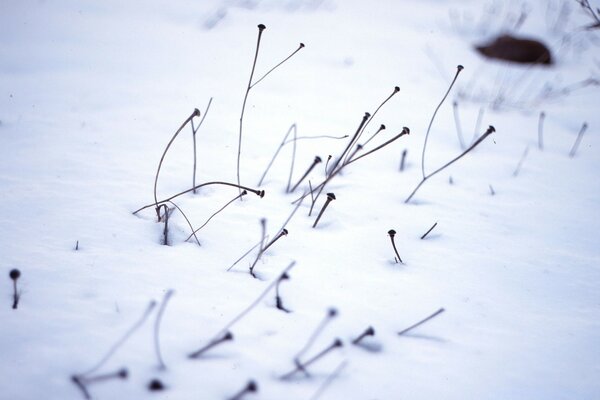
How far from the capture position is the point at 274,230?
1217 millimetres

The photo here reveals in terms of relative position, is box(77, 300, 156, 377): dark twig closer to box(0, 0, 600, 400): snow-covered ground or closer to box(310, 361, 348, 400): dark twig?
box(0, 0, 600, 400): snow-covered ground

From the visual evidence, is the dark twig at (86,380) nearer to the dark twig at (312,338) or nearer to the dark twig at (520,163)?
the dark twig at (312,338)

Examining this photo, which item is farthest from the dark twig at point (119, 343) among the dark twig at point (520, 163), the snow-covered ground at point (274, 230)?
the dark twig at point (520, 163)

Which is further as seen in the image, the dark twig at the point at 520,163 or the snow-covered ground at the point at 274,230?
the dark twig at the point at 520,163

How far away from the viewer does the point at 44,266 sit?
38.0 inches

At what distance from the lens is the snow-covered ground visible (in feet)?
2.76

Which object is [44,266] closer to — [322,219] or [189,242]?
[189,242]

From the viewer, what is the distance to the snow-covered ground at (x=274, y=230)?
842 mm

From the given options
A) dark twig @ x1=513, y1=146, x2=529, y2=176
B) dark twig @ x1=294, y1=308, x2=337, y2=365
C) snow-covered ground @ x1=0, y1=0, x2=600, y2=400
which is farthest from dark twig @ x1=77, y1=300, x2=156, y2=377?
dark twig @ x1=513, y1=146, x2=529, y2=176

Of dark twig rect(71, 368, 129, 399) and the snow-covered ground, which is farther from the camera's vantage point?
the snow-covered ground

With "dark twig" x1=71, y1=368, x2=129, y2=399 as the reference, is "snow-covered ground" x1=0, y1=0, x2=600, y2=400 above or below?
above

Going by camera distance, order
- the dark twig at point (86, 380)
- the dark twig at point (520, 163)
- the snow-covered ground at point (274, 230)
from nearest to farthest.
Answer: the dark twig at point (86, 380) < the snow-covered ground at point (274, 230) < the dark twig at point (520, 163)

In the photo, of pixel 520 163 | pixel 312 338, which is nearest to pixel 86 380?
pixel 312 338

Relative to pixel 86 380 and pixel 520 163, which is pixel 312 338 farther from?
pixel 520 163
